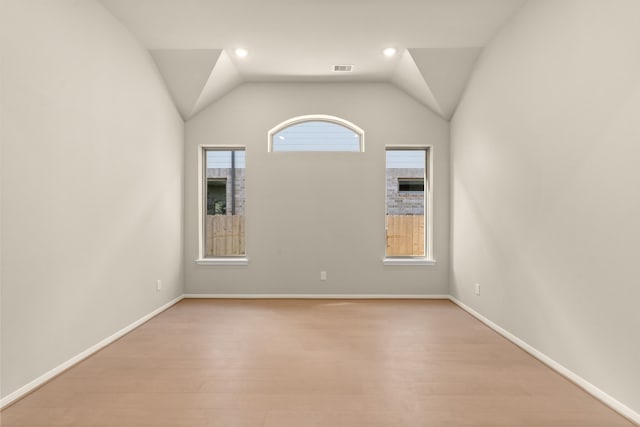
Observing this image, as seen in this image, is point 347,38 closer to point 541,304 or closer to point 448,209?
point 448,209

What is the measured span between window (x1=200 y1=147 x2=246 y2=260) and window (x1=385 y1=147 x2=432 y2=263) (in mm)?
2047

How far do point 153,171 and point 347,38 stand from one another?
2483 millimetres

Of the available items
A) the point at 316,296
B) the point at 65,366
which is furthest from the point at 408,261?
the point at 65,366

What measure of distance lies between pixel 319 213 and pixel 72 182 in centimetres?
268

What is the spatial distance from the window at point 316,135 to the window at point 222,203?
0.58 meters

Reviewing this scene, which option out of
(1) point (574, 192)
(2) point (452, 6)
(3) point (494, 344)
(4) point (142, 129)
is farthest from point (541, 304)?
(4) point (142, 129)

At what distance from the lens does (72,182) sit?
2.35 meters

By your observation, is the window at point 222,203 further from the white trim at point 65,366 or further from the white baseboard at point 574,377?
the white baseboard at point 574,377

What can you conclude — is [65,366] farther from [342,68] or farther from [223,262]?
[342,68]

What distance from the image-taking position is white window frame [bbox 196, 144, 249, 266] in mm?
4261

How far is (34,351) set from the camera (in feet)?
6.64

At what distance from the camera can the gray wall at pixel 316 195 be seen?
4285mm

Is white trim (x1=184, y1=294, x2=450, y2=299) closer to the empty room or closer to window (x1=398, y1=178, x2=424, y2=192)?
the empty room

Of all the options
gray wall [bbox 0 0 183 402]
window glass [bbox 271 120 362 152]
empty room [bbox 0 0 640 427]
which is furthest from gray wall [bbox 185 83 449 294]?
gray wall [bbox 0 0 183 402]
